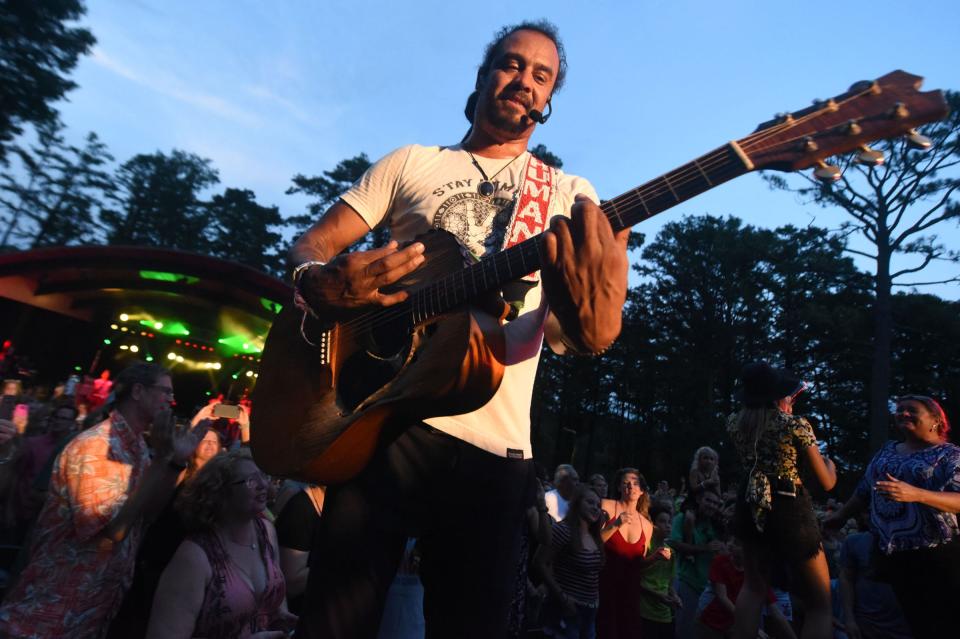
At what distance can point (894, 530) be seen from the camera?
14.2ft

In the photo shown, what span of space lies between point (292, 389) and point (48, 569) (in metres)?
3.05

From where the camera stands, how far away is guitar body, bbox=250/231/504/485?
1501 millimetres

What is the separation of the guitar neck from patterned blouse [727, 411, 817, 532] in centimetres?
321

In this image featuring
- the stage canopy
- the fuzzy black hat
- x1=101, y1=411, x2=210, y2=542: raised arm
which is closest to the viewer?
x1=101, y1=411, x2=210, y2=542: raised arm

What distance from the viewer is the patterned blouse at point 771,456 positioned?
13.9ft

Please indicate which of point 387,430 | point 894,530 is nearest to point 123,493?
point 387,430

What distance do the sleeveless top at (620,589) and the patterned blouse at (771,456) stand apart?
2760mm

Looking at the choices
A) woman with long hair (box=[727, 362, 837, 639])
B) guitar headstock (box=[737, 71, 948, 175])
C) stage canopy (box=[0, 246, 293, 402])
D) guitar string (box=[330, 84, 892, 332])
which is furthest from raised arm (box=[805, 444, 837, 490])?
stage canopy (box=[0, 246, 293, 402])

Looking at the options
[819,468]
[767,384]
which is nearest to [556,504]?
[767,384]

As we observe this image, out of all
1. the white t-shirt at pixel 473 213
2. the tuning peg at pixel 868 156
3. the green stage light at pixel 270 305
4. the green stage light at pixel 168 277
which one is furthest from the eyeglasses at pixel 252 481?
the green stage light at pixel 168 277

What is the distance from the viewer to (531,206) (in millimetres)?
1960

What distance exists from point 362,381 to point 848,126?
1.58 meters

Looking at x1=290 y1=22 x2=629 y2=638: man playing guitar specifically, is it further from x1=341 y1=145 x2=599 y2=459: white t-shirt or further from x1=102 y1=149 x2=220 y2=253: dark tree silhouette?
x1=102 y1=149 x2=220 y2=253: dark tree silhouette

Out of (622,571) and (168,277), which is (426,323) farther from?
(168,277)
